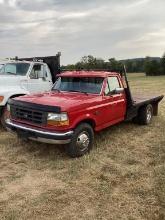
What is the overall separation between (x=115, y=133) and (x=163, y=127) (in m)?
1.67

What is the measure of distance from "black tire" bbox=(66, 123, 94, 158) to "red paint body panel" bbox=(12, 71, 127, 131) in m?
0.16

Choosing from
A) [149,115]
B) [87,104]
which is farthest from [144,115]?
[87,104]

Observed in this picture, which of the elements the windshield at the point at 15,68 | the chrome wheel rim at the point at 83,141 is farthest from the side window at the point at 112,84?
the windshield at the point at 15,68

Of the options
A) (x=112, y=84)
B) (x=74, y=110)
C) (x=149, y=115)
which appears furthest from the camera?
(x=149, y=115)

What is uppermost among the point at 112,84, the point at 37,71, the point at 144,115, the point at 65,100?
the point at 37,71

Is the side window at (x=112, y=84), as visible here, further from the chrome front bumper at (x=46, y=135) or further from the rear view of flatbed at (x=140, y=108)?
the chrome front bumper at (x=46, y=135)

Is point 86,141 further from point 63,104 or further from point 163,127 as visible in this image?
point 163,127

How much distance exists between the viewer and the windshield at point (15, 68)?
34.2ft

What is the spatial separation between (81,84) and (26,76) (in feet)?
9.00

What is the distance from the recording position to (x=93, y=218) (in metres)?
4.48

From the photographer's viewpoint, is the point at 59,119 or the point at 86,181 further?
the point at 59,119

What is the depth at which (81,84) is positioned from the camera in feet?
26.8

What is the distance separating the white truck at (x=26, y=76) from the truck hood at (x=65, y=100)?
6.60 ft

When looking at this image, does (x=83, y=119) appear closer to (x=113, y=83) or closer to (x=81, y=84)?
(x=81, y=84)
